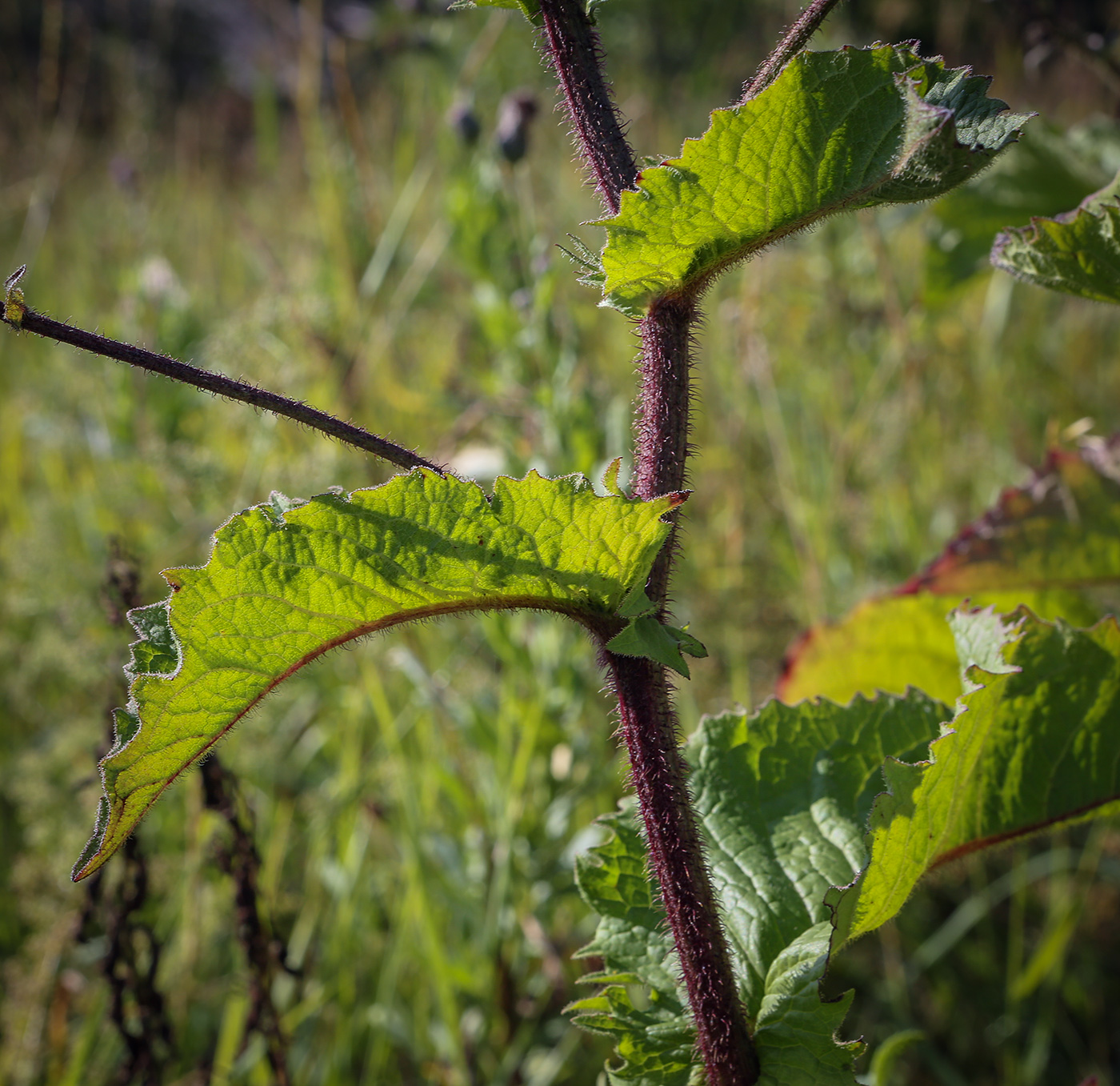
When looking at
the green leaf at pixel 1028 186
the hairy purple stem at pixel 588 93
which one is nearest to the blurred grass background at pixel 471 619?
the green leaf at pixel 1028 186

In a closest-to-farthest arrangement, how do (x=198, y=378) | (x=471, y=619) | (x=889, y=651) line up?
1. (x=198, y=378)
2. (x=889, y=651)
3. (x=471, y=619)

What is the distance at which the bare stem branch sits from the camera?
510 mm

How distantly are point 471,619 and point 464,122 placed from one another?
38.2 inches

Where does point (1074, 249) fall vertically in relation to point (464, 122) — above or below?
below

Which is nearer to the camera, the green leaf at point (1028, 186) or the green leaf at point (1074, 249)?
the green leaf at point (1074, 249)

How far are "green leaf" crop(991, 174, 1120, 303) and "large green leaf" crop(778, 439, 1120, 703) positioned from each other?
334 millimetres

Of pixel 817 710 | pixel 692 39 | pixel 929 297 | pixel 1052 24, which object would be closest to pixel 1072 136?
pixel 1052 24

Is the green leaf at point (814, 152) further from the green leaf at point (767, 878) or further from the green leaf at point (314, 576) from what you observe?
the green leaf at point (767, 878)

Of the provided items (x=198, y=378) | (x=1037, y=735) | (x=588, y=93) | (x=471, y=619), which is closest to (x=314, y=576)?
(x=198, y=378)

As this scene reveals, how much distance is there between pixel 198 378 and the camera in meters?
0.47

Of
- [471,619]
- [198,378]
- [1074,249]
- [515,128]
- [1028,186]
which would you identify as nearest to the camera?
[198,378]

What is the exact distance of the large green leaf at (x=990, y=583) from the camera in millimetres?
903

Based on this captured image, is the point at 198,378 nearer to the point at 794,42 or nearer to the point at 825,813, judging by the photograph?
the point at 794,42

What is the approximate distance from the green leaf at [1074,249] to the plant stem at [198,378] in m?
0.40
